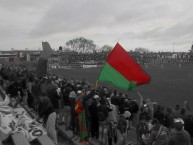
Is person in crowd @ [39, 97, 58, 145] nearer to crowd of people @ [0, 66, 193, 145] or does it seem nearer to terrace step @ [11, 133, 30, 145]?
crowd of people @ [0, 66, 193, 145]

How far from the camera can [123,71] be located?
9664 mm

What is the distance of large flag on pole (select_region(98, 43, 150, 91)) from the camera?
9.52m

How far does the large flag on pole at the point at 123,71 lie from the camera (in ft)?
31.2

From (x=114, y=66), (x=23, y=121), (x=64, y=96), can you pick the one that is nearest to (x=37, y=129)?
(x=23, y=121)

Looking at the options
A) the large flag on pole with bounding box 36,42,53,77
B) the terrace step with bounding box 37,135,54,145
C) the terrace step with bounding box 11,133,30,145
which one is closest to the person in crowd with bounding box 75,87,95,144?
the terrace step with bounding box 37,135,54,145

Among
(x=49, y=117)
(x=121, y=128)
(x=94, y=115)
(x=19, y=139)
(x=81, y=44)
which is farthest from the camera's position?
(x=81, y=44)

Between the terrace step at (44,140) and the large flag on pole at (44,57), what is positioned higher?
the large flag on pole at (44,57)

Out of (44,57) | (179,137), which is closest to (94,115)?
(44,57)

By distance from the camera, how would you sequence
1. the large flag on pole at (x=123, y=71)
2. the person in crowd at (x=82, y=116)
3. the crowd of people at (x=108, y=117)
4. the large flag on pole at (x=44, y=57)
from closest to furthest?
the crowd of people at (x=108, y=117) < the large flag on pole at (x=123, y=71) < the person in crowd at (x=82, y=116) < the large flag on pole at (x=44, y=57)

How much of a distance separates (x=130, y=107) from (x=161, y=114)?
2039 millimetres

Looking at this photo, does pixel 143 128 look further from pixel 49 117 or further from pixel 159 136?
pixel 49 117

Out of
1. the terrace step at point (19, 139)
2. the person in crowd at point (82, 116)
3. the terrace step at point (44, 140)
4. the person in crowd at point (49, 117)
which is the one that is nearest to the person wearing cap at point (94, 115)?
the person in crowd at point (82, 116)

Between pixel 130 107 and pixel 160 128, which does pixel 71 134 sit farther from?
pixel 160 128

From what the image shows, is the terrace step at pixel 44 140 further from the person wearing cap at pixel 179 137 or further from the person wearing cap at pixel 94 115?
the person wearing cap at pixel 94 115
